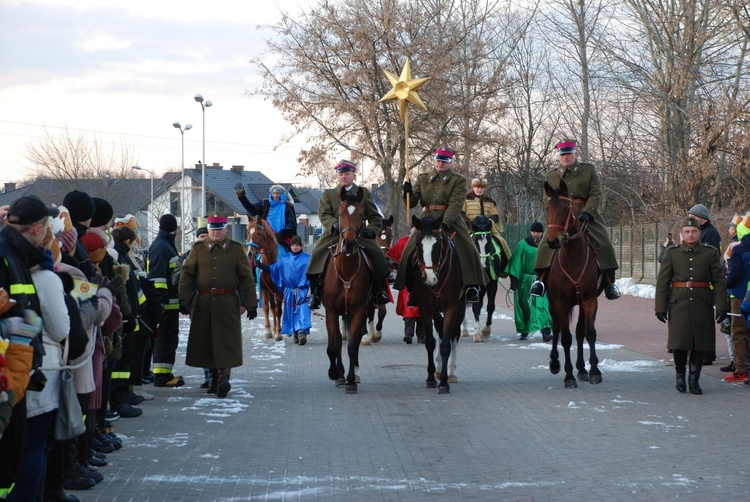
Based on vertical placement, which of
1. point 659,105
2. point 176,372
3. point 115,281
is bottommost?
point 176,372

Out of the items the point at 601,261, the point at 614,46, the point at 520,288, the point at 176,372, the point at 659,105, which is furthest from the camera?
the point at 614,46

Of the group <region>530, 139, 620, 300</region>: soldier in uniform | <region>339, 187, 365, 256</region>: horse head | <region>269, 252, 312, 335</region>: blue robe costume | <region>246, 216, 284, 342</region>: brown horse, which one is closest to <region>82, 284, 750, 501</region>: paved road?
<region>530, 139, 620, 300</region>: soldier in uniform

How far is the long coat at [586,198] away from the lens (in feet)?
43.1

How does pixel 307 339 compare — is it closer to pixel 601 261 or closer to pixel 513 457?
pixel 601 261

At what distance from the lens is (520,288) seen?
753 inches

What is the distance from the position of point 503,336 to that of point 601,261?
23.8ft

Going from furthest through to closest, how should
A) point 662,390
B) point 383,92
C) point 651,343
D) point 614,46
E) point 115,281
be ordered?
point 383,92 → point 614,46 → point 651,343 → point 662,390 → point 115,281

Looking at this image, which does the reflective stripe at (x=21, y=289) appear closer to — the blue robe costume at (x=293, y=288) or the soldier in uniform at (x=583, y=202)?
the soldier in uniform at (x=583, y=202)

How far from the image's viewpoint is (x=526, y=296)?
1912 cm

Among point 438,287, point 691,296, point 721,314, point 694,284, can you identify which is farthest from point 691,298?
point 438,287

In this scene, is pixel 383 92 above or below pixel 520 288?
A: above

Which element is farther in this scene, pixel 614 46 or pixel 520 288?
pixel 614 46

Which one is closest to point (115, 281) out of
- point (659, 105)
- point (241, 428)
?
point (241, 428)

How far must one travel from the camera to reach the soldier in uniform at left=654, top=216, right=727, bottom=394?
11.9 meters
